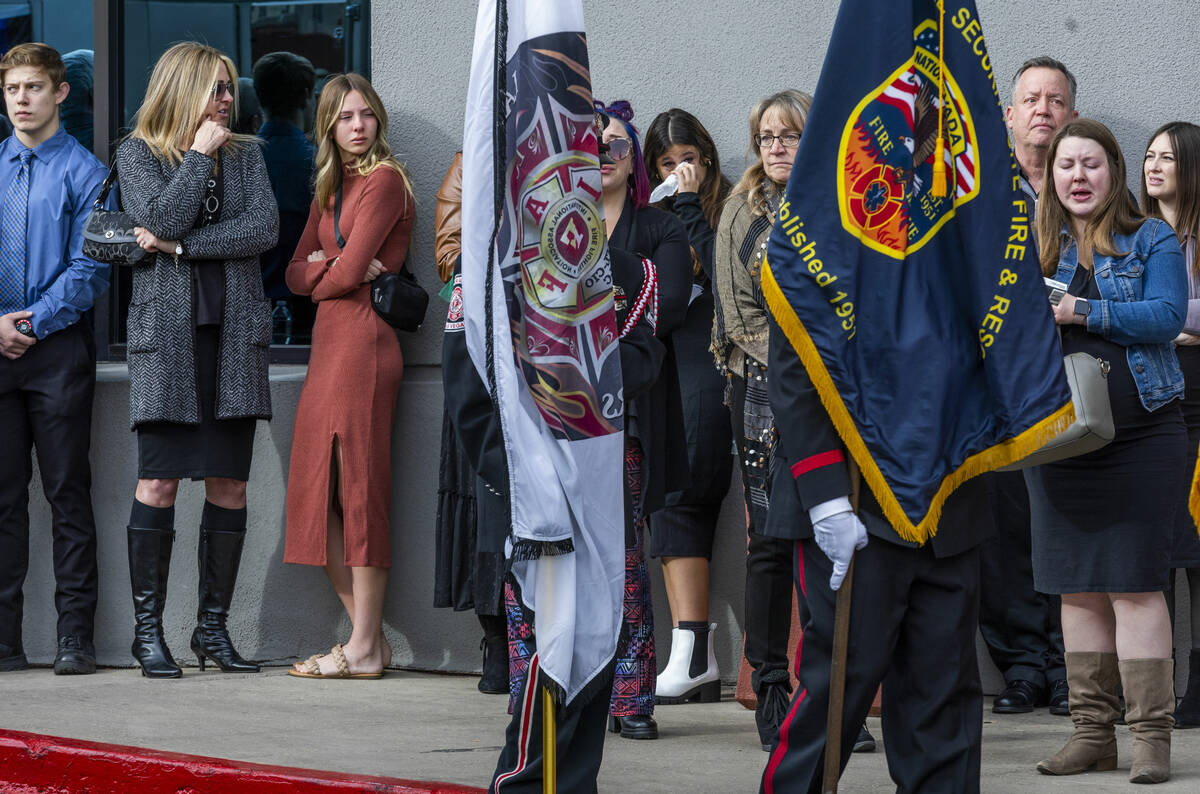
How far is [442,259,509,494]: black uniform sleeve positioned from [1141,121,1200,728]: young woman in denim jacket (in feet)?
8.87

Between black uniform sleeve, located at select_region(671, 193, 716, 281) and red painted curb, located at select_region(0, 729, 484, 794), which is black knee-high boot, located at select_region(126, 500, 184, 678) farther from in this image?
black uniform sleeve, located at select_region(671, 193, 716, 281)

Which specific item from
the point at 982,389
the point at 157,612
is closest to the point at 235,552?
the point at 157,612

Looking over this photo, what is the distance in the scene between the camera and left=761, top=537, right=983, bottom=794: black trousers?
3883 mm

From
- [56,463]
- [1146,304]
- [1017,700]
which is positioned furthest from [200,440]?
[1146,304]

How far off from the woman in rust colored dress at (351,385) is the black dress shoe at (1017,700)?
2620 millimetres

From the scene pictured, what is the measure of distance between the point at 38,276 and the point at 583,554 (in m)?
3.95

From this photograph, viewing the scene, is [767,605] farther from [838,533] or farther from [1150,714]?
[838,533]

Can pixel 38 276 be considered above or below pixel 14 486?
above

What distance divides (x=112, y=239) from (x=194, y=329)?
50 cm

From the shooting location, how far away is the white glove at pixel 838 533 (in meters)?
3.79

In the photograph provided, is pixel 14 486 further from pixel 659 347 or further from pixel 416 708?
pixel 659 347

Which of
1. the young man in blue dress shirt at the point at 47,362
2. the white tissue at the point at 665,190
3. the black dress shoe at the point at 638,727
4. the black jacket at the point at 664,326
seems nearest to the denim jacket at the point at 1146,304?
the black jacket at the point at 664,326

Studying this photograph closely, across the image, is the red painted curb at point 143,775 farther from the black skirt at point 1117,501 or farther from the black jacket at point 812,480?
the black skirt at point 1117,501

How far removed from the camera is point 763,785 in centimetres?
400
